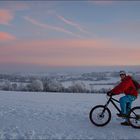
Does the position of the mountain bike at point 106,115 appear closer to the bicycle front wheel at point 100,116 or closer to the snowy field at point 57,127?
the bicycle front wheel at point 100,116

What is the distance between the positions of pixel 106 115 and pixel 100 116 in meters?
0.22

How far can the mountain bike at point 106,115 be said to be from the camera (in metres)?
10.4

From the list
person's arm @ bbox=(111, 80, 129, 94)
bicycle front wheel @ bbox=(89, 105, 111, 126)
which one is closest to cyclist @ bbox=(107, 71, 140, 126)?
person's arm @ bbox=(111, 80, 129, 94)

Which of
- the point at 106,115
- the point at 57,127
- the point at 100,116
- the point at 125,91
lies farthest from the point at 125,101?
the point at 57,127

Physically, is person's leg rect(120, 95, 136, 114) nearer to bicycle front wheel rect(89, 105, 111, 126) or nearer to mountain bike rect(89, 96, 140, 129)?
mountain bike rect(89, 96, 140, 129)

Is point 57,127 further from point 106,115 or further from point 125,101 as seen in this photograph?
point 125,101

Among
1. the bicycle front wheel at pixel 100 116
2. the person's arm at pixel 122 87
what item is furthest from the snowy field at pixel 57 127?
the person's arm at pixel 122 87

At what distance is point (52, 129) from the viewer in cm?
1000

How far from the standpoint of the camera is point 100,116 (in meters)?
10.8

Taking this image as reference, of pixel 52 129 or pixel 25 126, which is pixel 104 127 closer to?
pixel 52 129

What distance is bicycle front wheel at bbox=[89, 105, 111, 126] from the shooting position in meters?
10.7

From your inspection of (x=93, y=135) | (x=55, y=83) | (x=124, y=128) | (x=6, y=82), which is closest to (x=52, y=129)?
(x=93, y=135)

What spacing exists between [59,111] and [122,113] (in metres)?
3.81

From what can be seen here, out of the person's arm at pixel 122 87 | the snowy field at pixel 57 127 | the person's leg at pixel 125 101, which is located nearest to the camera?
the snowy field at pixel 57 127
